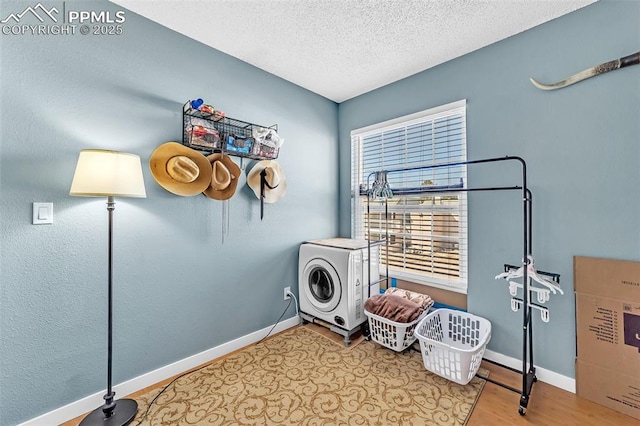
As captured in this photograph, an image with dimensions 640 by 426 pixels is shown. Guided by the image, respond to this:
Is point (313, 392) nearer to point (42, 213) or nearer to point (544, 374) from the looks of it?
point (544, 374)

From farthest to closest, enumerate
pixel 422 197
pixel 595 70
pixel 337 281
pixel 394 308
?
pixel 422 197
pixel 337 281
pixel 394 308
pixel 595 70

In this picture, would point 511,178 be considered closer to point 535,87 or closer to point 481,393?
point 535,87

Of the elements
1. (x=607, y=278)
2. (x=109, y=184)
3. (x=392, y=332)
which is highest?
(x=109, y=184)

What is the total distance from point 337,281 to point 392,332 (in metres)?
0.61

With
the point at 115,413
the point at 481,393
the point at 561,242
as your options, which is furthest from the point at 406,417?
the point at 115,413

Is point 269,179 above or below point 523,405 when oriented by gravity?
above

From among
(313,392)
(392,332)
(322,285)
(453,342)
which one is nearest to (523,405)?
(453,342)

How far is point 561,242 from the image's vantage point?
1803 mm

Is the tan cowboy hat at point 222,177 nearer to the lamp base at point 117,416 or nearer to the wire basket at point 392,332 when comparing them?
the lamp base at point 117,416

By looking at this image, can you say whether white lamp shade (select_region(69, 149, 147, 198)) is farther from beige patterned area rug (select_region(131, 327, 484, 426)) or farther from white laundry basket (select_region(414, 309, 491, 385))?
white laundry basket (select_region(414, 309, 491, 385))

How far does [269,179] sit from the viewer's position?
7.84 feet

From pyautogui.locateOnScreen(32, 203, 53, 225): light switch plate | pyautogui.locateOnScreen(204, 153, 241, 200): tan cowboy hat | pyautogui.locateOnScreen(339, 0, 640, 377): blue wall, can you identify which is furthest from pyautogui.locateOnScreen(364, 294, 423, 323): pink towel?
pyautogui.locateOnScreen(32, 203, 53, 225): light switch plate

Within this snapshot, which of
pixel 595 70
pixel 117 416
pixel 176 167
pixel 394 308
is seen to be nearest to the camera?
pixel 117 416

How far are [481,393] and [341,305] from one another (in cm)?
114
